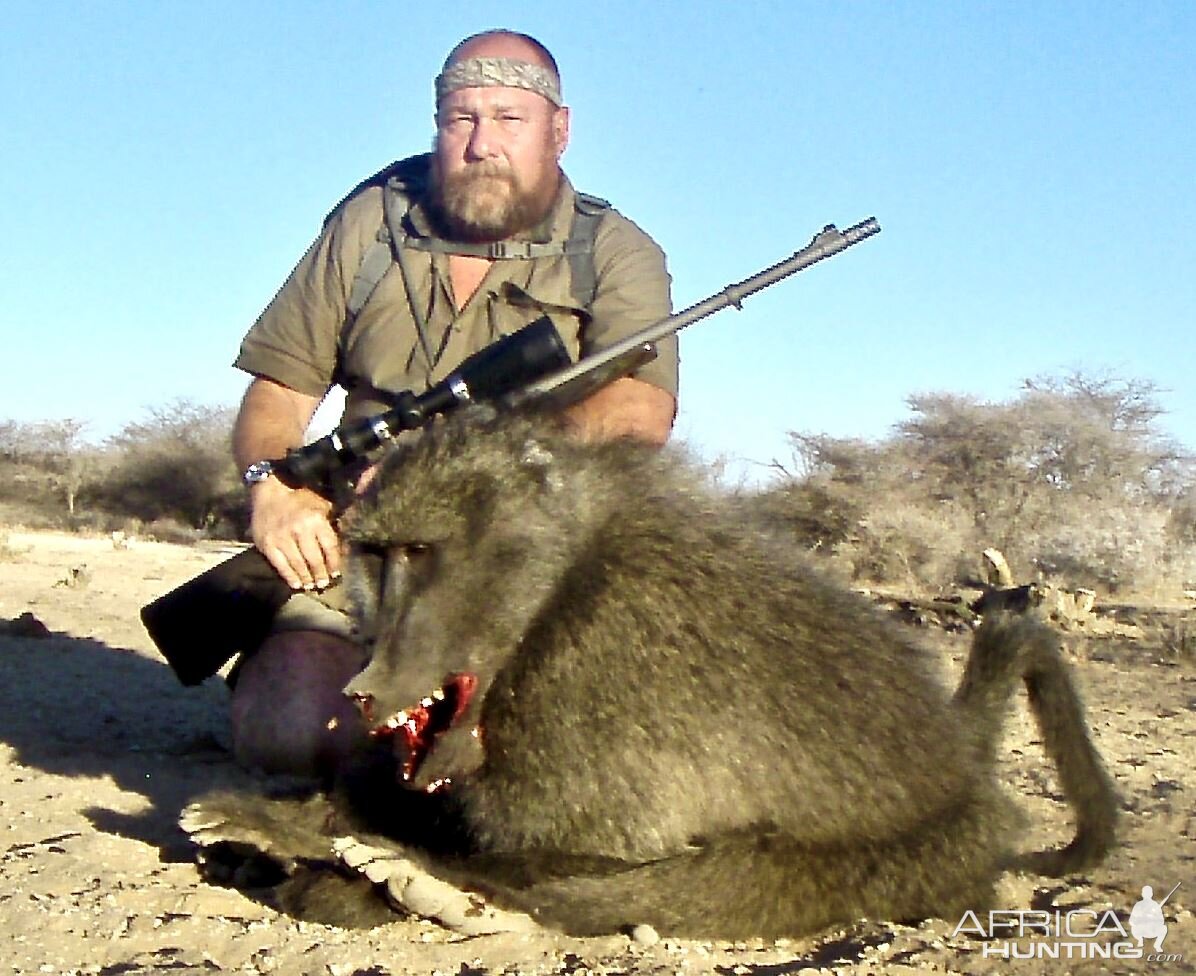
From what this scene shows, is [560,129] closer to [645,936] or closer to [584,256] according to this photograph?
[584,256]

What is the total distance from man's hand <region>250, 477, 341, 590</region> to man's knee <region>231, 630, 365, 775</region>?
604 millimetres

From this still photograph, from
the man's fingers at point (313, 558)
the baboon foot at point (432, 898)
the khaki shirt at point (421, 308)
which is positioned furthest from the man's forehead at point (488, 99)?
the baboon foot at point (432, 898)

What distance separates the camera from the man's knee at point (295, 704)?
3781 mm

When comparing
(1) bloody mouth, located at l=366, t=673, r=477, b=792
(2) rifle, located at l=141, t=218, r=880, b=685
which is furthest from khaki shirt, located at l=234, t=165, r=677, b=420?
(1) bloody mouth, located at l=366, t=673, r=477, b=792

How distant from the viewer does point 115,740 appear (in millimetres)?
4215

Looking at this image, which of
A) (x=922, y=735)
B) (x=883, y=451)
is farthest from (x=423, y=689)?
(x=883, y=451)

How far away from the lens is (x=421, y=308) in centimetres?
387

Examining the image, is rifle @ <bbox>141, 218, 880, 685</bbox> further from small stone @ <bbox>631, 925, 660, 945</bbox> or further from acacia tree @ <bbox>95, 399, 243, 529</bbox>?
acacia tree @ <bbox>95, 399, 243, 529</bbox>

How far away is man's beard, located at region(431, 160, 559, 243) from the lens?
12.8 ft

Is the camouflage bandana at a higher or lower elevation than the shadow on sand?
higher

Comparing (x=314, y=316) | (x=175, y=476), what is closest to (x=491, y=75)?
(x=314, y=316)

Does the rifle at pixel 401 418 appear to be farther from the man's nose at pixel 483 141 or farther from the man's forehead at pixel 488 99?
the man's forehead at pixel 488 99

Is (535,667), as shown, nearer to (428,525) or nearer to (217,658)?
(428,525)

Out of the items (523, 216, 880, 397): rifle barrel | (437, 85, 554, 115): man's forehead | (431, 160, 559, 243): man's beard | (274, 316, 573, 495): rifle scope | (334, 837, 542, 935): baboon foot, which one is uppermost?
(437, 85, 554, 115): man's forehead
